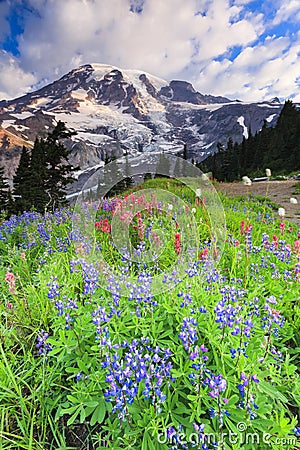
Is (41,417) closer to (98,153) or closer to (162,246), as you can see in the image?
(162,246)

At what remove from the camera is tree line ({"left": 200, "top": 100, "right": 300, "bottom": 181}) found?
3321 cm

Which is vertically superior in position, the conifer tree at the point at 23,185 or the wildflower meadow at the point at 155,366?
the conifer tree at the point at 23,185

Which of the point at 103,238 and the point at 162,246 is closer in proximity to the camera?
the point at 162,246

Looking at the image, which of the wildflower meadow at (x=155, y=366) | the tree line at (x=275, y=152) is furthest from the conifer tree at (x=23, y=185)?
the tree line at (x=275, y=152)

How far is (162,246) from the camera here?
3955mm

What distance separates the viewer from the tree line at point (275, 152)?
33206mm

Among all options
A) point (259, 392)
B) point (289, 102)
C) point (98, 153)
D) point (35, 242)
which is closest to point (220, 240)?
point (259, 392)

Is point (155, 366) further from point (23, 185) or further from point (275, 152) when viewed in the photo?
point (275, 152)

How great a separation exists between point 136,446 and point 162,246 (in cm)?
259

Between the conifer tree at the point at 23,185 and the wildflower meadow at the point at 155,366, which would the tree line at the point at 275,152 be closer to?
the conifer tree at the point at 23,185

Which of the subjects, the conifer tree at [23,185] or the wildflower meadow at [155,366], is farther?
the conifer tree at [23,185]

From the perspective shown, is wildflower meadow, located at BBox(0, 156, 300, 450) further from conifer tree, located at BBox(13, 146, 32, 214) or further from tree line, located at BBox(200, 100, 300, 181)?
tree line, located at BBox(200, 100, 300, 181)

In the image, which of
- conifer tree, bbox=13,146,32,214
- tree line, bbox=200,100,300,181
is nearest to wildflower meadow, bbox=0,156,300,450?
conifer tree, bbox=13,146,32,214

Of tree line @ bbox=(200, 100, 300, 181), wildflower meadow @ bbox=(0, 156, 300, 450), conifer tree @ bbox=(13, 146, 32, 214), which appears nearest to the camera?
wildflower meadow @ bbox=(0, 156, 300, 450)
